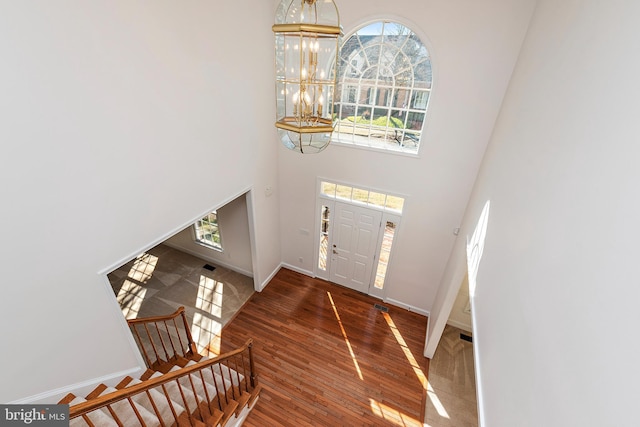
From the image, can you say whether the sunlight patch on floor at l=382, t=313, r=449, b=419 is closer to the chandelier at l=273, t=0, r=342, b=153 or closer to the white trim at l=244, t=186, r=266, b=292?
the white trim at l=244, t=186, r=266, b=292

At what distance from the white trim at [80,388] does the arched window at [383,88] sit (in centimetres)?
396

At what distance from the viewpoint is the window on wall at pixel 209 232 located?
5723mm

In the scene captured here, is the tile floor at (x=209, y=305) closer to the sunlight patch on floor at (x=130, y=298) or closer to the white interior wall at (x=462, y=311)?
the sunlight patch on floor at (x=130, y=298)

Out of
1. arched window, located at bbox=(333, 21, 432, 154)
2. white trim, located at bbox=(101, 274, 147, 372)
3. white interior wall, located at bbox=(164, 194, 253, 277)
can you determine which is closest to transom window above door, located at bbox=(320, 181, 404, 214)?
arched window, located at bbox=(333, 21, 432, 154)

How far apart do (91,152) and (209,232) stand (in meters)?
3.83

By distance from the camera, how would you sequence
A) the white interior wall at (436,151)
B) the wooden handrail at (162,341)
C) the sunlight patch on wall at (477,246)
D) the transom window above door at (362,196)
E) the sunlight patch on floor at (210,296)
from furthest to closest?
the sunlight patch on floor at (210,296) < the transom window above door at (362,196) < the wooden handrail at (162,341) < the white interior wall at (436,151) < the sunlight patch on wall at (477,246)

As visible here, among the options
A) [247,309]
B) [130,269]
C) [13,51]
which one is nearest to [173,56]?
[13,51]

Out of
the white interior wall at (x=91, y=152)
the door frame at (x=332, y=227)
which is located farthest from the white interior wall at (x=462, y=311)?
the white interior wall at (x=91, y=152)

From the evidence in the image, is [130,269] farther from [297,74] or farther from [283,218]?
[297,74]

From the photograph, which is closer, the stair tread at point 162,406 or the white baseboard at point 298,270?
the stair tread at point 162,406

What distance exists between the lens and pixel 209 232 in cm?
591
